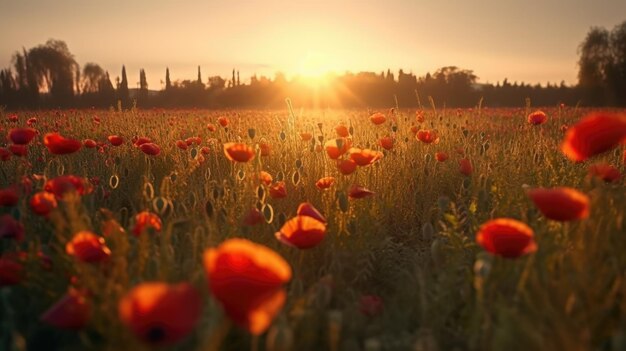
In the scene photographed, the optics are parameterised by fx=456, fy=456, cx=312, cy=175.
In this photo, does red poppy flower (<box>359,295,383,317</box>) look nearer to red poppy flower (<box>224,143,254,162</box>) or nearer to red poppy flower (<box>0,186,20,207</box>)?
red poppy flower (<box>224,143,254,162</box>)

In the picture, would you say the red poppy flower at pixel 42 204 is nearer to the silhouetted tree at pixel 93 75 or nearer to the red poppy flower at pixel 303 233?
the red poppy flower at pixel 303 233

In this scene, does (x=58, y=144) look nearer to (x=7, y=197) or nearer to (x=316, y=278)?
(x=7, y=197)

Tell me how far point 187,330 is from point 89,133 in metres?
6.65

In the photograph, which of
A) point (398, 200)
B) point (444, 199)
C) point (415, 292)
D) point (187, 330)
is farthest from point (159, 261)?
point (398, 200)

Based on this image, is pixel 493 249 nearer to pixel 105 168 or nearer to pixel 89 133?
pixel 105 168

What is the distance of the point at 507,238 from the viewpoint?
4.50 ft

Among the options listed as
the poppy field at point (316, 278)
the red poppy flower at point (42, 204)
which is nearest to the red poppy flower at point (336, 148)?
the poppy field at point (316, 278)

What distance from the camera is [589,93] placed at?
106ft

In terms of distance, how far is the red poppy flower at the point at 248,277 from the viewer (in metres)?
1.02

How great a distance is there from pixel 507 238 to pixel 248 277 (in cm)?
81

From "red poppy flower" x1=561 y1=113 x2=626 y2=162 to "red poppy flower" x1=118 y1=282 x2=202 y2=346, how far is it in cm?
152

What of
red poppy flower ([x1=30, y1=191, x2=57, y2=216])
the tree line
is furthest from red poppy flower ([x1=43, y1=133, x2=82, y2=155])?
the tree line

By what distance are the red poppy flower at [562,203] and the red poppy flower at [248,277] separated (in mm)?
908

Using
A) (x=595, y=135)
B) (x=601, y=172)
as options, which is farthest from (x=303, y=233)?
(x=601, y=172)
